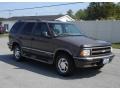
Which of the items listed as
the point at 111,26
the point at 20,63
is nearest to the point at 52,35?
the point at 20,63

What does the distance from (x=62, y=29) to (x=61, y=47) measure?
1.20 m

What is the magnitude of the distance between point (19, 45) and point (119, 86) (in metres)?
5.41

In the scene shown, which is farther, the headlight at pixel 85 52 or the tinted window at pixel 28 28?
the tinted window at pixel 28 28

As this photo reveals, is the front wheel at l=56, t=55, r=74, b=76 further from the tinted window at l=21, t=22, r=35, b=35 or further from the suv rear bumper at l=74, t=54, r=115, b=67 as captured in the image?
the tinted window at l=21, t=22, r=35, b=35

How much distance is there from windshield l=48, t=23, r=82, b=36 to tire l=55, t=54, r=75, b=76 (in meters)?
0.97

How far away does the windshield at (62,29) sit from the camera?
9.23 meters

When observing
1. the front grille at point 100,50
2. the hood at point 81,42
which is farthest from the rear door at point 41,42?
the front grille at point 100,50

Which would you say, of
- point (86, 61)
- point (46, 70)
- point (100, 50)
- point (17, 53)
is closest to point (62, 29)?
point (46, 70)

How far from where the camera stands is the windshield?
30.3 feet

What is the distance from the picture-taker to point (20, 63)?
10.9 m

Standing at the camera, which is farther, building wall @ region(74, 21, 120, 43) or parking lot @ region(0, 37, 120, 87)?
building wall @ region(74, 21, 120, 43)

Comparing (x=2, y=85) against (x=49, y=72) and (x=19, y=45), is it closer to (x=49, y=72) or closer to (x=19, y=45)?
(x=49, y=72)

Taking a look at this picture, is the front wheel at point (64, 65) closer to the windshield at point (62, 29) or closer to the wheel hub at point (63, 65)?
the wheel hub at point (63, 65)

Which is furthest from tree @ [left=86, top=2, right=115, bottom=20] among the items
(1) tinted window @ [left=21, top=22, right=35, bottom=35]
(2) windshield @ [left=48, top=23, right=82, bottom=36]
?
(2) windshield @ [left=48, top=23, right=82, bottom=36]
